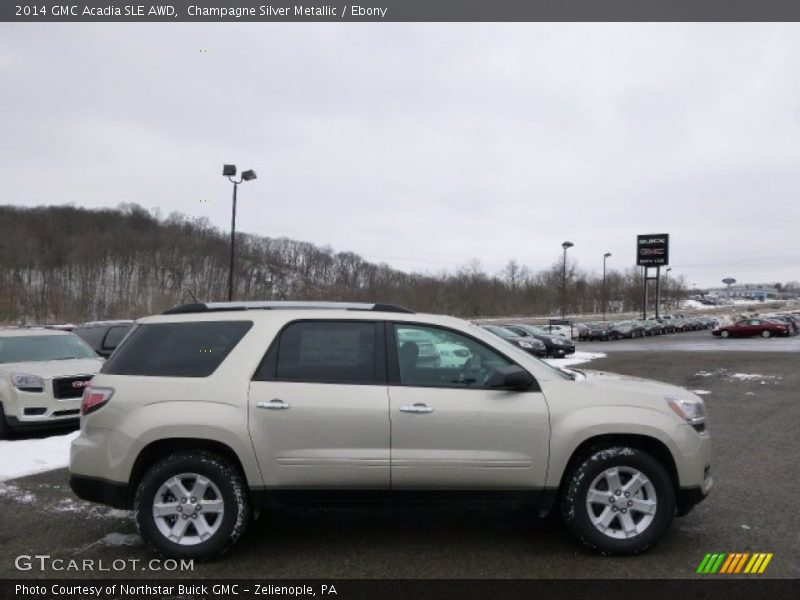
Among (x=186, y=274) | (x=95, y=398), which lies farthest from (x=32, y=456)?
(x=186, y=274)

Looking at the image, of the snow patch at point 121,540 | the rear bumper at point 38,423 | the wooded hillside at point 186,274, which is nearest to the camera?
the snow patch at point 121,540

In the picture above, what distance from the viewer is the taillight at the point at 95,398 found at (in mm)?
4562

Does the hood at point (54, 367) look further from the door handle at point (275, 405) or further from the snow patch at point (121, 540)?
the door handle at point (275, 405)

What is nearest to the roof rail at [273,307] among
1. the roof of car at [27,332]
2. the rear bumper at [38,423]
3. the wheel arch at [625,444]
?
the wheel arch at [625,444]

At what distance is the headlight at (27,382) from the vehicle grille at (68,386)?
A: 0.19m

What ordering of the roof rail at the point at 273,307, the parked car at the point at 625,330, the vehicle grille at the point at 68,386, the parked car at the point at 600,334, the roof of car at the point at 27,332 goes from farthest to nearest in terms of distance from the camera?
the parked car at the point at 625,330, the parked car at the point at 600,334, the roof of car at the point at 27,332, the vehicle grille at the point at 68,386, the roof rail at the point at 273,307

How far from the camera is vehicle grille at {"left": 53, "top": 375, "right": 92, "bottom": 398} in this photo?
919 cm

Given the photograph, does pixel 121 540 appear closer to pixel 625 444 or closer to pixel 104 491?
pixel 104 491

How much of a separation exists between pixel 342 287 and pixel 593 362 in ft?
302

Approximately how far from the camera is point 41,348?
10.5m

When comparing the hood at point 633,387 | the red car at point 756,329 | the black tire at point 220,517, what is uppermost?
the hood at point 633,387

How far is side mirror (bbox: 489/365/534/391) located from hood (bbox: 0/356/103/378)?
687cm

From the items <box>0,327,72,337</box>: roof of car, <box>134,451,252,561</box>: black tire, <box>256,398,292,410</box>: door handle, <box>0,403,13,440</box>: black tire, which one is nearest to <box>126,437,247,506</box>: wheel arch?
<box>134,451,252,561</box>: black tire

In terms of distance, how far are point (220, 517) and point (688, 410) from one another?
134 inches
